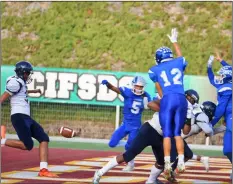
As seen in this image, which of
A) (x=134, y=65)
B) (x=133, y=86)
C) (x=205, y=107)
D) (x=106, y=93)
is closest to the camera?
(x=205, y=107)

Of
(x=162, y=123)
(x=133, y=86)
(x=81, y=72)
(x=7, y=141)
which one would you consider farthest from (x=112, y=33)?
(x=162, y=123)

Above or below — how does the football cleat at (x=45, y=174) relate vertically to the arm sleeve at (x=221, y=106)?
below

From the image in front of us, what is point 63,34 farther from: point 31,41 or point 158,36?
point 158,36

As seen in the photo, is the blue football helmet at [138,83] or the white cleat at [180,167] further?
the blue football helmet at [138,83]

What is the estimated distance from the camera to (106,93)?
22.1 meters

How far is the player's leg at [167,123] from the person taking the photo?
8117 millimetres

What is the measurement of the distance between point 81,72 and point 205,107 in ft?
40.9

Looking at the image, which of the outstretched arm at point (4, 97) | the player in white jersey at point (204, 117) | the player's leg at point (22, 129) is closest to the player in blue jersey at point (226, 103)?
the player in white jersey at point (204, 117)

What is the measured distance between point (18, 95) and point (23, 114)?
253 mm

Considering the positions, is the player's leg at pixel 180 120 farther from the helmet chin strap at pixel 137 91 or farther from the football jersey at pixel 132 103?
the football jersey at pixel 132 103

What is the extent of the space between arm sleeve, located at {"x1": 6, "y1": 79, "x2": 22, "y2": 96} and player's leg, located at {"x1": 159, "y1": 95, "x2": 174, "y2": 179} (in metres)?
1.93

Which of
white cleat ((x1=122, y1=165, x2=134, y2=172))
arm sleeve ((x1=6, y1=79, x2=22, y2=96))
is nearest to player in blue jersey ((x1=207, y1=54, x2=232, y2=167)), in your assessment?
white cleat ((x1=122, y1=165, x2=134, y2=172))

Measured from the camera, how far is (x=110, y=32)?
2550 cm

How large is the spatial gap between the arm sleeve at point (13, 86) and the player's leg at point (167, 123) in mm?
1926
